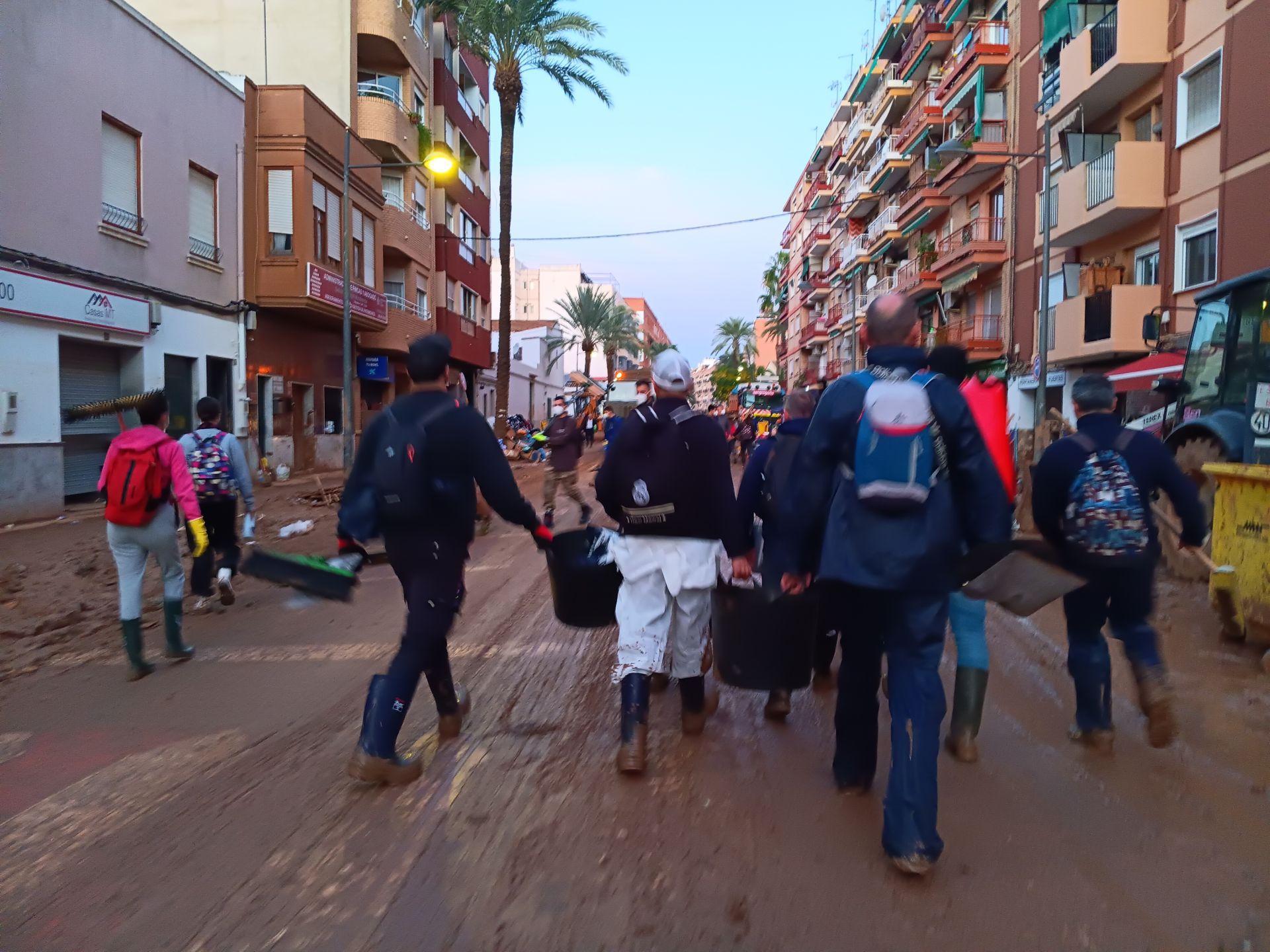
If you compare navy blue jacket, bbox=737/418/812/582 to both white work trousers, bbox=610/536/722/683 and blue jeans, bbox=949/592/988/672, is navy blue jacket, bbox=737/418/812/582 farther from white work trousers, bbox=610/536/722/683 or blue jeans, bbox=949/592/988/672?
blue jeans, bbox=949/592/988/672

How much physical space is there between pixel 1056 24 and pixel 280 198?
797 inches

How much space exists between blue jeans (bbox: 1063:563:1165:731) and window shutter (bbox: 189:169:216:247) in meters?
17.8

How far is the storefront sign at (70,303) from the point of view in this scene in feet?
41.1

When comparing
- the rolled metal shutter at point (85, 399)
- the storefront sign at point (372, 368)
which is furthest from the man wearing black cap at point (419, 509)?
the storefront sign at point (372, 368)

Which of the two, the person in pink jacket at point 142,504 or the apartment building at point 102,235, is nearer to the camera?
the person in pink jacket at point 142,504

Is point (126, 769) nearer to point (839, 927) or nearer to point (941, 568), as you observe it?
point (839, 927)

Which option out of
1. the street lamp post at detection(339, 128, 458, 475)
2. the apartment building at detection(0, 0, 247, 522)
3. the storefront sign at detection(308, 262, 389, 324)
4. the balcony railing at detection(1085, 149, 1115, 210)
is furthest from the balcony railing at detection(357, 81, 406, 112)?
the balcony railing at detection(1085, 149, 1115, 210)

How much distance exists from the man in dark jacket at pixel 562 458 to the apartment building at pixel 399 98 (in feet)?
43.2

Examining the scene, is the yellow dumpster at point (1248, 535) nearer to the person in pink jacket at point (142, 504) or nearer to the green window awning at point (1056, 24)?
the person in pink jacket at point (142, 504)

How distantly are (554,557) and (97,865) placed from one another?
2166mm

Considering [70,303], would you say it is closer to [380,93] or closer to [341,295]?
[341,295]

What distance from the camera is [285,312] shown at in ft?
69.8

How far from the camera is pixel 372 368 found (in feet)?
88.7

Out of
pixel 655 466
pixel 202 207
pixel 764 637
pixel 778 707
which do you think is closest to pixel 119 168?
pixel 202 207
